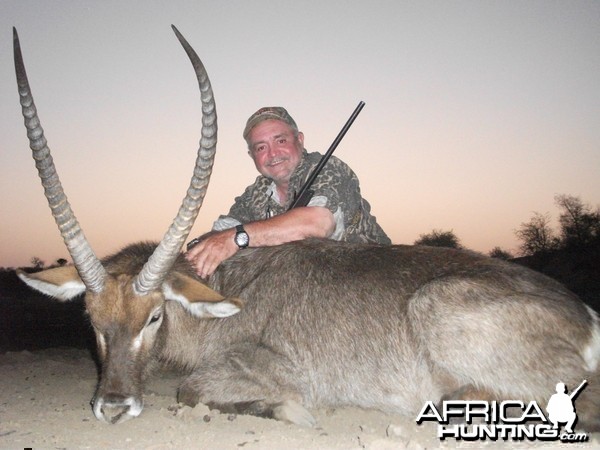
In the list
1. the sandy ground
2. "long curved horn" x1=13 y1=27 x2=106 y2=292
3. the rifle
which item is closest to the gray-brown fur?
the sandy ground

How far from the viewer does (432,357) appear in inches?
160

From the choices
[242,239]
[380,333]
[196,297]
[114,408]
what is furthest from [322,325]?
[114,408]

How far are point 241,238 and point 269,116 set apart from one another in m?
2.67

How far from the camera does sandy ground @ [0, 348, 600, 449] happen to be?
10.8ft

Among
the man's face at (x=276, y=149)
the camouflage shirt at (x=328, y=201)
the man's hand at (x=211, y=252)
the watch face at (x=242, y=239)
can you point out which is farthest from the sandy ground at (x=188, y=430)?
the man's face at (x=276, y=149)

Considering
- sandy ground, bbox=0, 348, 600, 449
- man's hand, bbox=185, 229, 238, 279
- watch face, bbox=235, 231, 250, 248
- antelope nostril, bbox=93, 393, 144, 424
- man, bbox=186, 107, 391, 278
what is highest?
man, bbox=186, 107, 391, 278

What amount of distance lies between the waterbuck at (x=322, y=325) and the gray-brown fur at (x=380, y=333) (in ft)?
0.03

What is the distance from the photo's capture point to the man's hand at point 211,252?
16.9 ft

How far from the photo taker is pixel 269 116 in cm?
744

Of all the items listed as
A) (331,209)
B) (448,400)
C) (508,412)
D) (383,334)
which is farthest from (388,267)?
(331,209)

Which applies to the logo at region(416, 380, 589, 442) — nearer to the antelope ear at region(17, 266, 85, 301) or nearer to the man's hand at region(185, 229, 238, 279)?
the man's hand at region(185, 229, 238, 279)

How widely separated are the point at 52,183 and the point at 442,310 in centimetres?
318

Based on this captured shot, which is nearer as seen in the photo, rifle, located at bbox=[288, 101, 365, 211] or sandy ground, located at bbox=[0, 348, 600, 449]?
sandy ground, located at bbox=[0, 348, 600, 449]

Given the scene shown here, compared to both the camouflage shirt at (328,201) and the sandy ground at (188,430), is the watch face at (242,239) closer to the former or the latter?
the camouflage shirt at (328,201)
